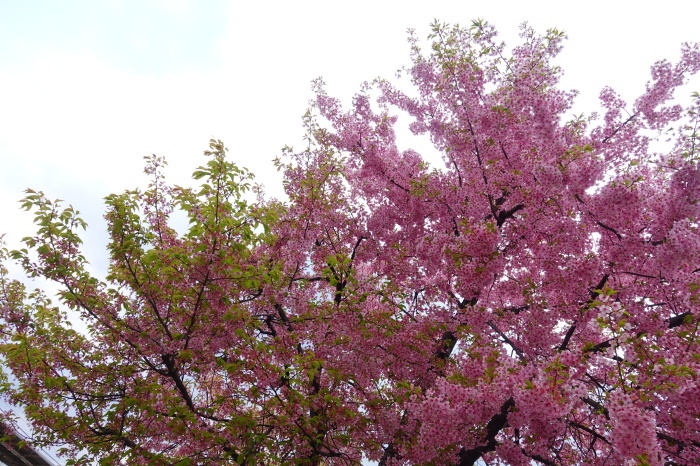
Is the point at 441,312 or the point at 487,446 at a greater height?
the point at 441,312

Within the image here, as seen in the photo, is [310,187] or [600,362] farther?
[310,187]

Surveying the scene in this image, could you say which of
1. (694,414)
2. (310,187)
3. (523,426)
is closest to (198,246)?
(310,187)

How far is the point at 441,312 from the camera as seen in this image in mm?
8273

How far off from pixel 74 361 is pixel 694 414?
34.9 feet

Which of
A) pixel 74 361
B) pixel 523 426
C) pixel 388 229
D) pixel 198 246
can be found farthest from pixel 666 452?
pixel 74 361

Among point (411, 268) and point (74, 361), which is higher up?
point (411, 268)

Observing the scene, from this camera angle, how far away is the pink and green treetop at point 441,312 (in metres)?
5.95

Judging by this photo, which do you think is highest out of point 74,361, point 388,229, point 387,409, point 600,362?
point 388,229

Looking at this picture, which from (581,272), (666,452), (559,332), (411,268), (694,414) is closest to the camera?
(694,414)

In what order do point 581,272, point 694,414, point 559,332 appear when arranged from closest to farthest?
point 694,414 → point 581,272 → point 559,332

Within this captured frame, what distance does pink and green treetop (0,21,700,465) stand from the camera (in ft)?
19.5

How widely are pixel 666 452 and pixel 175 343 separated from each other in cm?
820

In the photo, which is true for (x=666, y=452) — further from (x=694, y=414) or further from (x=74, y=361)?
(x=74, y=361)

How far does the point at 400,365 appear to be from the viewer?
805cm
